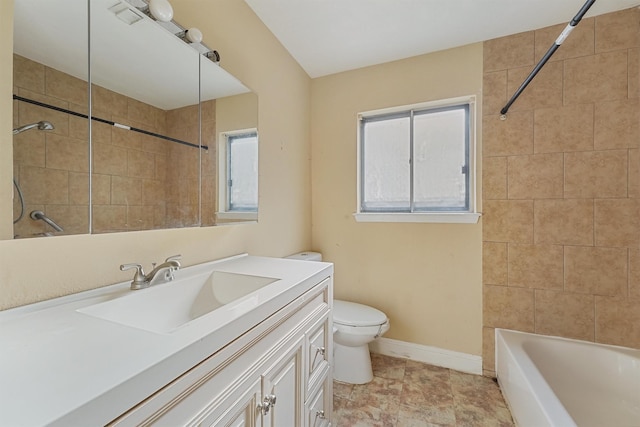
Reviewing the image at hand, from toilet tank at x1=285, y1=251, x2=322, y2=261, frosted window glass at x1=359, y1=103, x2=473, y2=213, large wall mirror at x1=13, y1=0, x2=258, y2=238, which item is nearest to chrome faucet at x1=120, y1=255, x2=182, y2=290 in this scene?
large wall mirror at x1=13, y1=0, x2=258, y2=238

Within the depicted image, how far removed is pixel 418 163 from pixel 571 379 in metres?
1.60

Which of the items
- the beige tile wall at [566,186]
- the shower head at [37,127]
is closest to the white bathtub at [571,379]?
the beige tile wall at [566,186]

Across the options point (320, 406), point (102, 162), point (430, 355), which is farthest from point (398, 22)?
point (430, 355)

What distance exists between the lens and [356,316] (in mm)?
1786

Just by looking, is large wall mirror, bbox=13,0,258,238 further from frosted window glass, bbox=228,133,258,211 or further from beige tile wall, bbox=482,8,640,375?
beige tile wall, bbox=482,8,640,375

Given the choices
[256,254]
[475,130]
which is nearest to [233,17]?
[256,254]

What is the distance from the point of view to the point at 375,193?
86.3 inches

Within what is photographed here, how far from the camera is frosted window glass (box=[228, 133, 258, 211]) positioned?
1412mm

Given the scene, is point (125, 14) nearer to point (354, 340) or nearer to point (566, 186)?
point (354, 340)

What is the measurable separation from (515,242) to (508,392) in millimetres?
909

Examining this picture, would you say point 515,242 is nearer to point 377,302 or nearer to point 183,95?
point 377,302

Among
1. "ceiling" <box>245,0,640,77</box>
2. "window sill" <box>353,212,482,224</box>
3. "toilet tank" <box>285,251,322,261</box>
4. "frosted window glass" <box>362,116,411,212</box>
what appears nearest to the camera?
"ceiling" <box>245,0,640,77</box>

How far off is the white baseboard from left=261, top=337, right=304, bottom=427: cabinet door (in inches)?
50.0

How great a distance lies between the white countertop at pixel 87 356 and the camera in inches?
14.9
